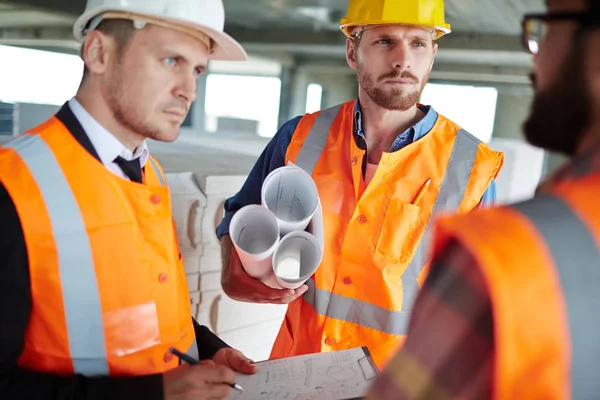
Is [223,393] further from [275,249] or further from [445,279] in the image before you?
[445,279]

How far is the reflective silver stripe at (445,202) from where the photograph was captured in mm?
1911

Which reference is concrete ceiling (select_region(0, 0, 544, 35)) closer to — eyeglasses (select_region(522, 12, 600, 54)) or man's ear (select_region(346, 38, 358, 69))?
man's ear (select_region(346, 38, 358, 69))

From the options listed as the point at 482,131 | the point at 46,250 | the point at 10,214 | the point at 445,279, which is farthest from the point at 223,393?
the point at 482,131

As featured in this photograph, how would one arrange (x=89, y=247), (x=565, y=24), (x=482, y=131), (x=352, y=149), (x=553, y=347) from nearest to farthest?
(x=553, y=347) < (x=565, y=24) < (x=89, y=247) < (x=352, y=149) < (x=482, y=131)

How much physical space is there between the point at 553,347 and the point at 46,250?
1065mm

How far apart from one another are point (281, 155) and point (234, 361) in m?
1.00

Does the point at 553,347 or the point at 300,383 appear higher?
the point at 553,347

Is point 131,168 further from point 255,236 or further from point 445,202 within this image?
point 445,202

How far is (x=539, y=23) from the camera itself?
84 centimetres

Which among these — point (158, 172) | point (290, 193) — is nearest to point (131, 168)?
point (158, 172)

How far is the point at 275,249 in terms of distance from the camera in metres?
1.52

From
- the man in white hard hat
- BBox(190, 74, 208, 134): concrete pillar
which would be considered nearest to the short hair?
the man in white hard hat

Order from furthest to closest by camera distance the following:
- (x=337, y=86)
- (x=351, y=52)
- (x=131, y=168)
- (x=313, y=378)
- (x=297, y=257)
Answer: (x=337, y=86), (x=351, y=52), (x=297, y=257), (x=131, y=168), (x=313, y=378)

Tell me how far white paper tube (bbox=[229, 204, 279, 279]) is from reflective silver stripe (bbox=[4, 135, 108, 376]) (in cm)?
44
